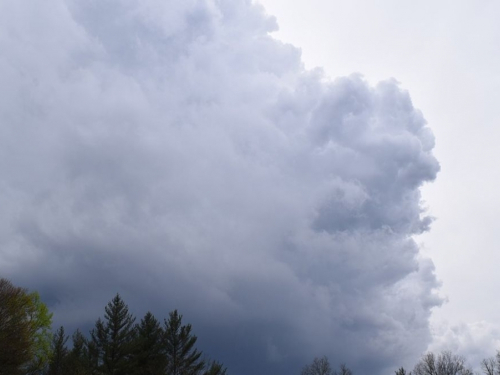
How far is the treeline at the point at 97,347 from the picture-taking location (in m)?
54.8

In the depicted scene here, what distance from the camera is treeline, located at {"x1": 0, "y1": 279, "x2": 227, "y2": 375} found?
180 ft

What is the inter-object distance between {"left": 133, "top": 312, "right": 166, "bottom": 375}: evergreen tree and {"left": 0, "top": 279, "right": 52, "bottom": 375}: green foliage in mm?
12404

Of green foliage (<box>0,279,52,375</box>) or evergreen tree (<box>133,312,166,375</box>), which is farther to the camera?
evergreen tree (<box>133,312,166,375</box>)

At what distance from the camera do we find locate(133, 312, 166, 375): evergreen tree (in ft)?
195

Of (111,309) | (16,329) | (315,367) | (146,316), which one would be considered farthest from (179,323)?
(315,367)

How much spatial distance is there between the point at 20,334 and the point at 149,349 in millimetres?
15670

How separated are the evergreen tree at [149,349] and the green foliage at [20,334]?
12.4 metres

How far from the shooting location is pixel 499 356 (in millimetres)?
98250

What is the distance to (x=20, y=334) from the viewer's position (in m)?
55.4

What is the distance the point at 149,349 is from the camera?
6281 cm

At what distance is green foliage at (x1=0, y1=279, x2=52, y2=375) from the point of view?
172 feet

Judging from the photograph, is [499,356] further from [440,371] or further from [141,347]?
[141,347]

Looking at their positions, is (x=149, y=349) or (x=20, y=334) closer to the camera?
(x=20, y=334)

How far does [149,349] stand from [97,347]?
6536 mm
